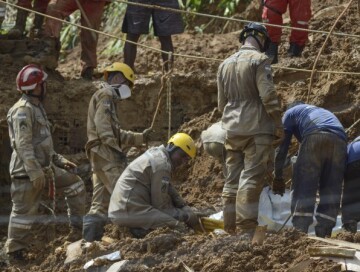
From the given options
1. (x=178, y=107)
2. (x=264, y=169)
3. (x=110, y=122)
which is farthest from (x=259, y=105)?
(x=178, y=107)

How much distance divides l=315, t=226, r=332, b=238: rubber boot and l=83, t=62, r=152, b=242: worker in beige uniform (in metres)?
2.18

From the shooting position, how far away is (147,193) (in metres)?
12.4

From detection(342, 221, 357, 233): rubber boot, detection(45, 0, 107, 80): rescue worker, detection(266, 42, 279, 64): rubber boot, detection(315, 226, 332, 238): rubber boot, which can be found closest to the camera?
detection(315, 226, 332, 238): rubber boot

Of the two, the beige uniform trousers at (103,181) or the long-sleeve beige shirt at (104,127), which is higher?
the long-sleeve beige shirt at (104,127)

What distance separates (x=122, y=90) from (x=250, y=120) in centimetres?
170

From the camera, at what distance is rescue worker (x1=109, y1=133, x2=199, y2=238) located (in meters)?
12.3

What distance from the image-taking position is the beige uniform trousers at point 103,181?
1334 cm

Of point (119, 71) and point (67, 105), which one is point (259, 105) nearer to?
point (119, 71)

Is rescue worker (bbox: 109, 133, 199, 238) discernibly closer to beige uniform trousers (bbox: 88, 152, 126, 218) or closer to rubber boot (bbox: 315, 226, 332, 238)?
beige uniform trousers (bbox: 88, 152, 126, 218)

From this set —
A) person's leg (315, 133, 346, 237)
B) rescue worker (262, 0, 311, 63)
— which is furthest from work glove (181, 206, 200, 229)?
rescue worker (262, 0, 311, 63)

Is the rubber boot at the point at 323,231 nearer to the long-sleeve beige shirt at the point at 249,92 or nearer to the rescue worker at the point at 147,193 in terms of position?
the long-sleeve beige shirt at the point at 249,92

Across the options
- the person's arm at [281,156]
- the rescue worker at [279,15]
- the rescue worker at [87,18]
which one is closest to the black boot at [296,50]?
the rescue worker at [279,15]

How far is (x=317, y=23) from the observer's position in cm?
1631

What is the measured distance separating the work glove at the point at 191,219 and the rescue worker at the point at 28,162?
1.47m
